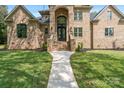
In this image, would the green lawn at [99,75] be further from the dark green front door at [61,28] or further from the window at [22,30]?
the window at [22,30]

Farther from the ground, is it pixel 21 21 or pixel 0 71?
pixel 21 21

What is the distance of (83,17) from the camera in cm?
2708

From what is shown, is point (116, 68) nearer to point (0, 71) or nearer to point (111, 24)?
point (0, 71)

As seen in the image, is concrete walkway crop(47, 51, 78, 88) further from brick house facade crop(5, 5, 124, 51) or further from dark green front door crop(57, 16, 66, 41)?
dark green front door crop(57, 16, 66, 41)

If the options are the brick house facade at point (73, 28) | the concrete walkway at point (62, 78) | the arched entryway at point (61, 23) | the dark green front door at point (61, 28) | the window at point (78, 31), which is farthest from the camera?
the window at point (78, 31)

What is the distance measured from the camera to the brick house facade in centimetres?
2634

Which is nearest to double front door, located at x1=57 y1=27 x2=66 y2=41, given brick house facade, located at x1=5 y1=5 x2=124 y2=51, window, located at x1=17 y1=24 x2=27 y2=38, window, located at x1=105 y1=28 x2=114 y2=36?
brick house facade, located at x1=5 y1=5 x2=124 y2=51

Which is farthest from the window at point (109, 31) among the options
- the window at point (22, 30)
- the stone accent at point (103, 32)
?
the window at point (22, 30)

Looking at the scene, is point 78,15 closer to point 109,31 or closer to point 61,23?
point 61,23

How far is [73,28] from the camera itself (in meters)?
26.5

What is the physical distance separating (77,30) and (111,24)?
4.10 metres

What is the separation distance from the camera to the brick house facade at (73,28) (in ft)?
86.4

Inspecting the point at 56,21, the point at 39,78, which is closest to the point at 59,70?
the point at 39,78
